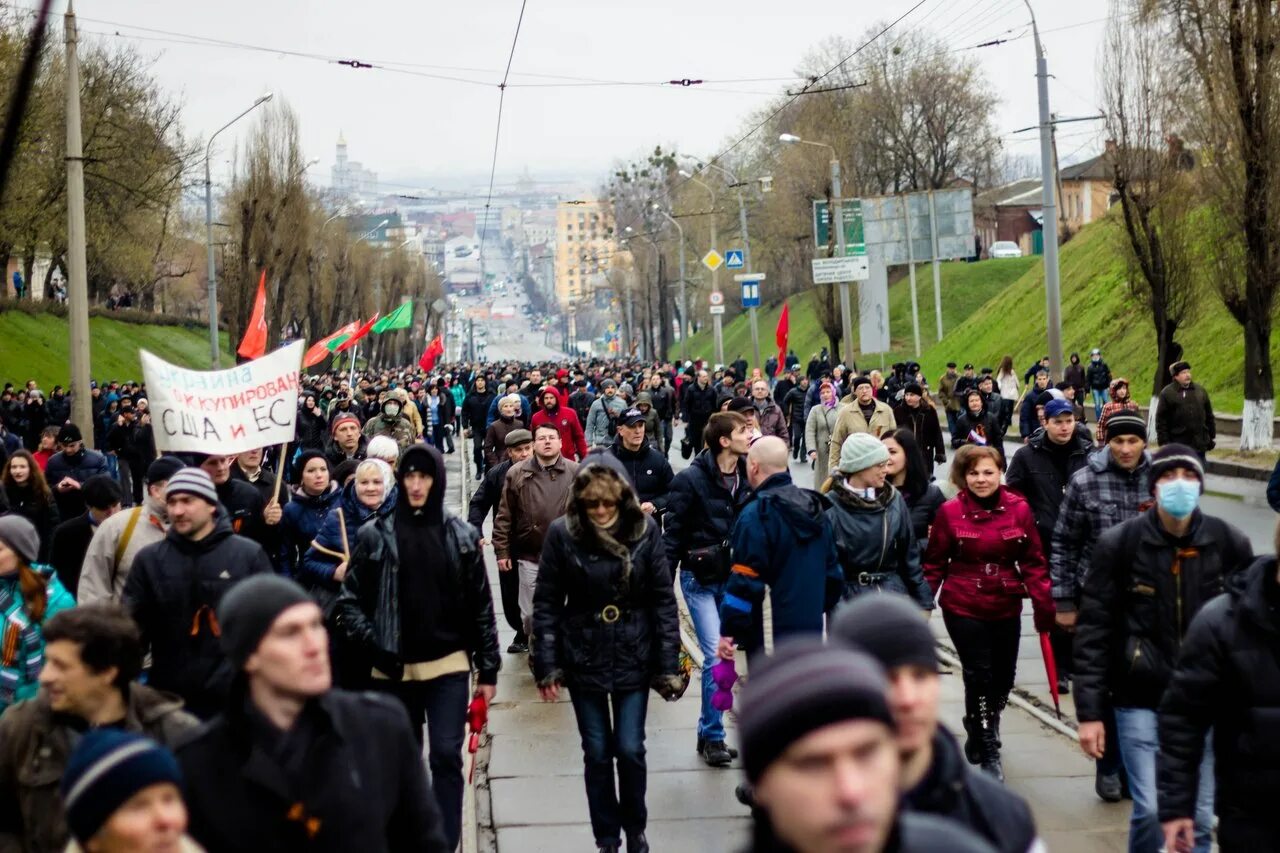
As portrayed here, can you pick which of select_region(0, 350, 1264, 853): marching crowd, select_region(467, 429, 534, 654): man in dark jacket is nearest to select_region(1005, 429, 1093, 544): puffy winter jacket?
select_region(0, 350, 1264, 853): marching crowd

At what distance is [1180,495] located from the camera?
19.5ft

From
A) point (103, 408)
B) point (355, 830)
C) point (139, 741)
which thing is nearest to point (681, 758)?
point (355, 830)

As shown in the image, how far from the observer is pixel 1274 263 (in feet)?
86.6

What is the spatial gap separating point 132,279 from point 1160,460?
2713 inches

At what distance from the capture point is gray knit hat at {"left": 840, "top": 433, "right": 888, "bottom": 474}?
7801mm

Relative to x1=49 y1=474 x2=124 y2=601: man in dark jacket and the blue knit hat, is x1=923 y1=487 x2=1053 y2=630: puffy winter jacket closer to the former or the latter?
x1=49 y1=474 x2=124 y2=601: man in dark jacket

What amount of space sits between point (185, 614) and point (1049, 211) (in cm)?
2344

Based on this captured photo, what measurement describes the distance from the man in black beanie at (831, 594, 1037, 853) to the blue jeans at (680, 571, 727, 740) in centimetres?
560

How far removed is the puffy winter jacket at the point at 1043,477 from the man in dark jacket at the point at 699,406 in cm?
1637

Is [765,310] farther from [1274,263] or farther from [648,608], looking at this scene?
[648,608]

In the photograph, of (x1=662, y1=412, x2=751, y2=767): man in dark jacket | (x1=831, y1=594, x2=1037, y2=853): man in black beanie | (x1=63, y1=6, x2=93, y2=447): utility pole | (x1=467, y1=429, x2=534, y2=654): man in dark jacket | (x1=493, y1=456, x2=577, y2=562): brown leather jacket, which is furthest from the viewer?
(x1=63, y1=6, x2=93, y2=447): utility pole

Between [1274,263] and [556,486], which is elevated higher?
[1274,263]

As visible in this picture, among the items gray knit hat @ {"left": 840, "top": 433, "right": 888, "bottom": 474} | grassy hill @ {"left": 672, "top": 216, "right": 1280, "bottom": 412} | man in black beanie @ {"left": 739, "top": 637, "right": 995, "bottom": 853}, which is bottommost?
man in black beanie @ {"left": 739, "top": 637, "right": 995, "bottom": 853}

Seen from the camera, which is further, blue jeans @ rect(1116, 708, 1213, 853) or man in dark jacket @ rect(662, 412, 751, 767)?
man in dark jacket @ rect(662, 412, 751, 767)
